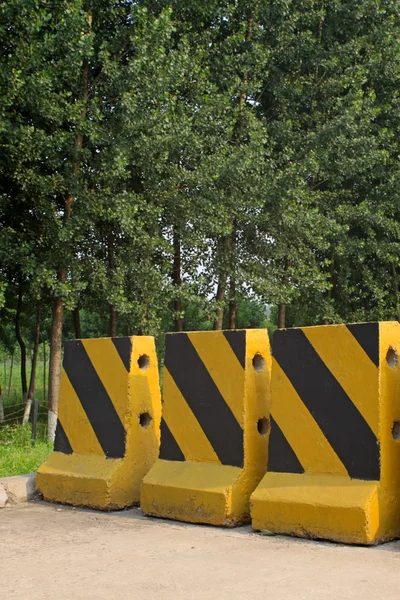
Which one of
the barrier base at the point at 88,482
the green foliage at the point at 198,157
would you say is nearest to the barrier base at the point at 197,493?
the barrier base at the point at 88,482

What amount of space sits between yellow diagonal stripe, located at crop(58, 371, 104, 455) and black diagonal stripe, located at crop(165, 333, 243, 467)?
809 mm

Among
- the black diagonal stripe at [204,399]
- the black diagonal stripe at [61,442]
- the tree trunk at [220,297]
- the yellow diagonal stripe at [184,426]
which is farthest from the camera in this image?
the tree trunk at [220,297]

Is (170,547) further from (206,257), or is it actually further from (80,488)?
(206,257)

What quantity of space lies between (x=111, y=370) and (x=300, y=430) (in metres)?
1.56

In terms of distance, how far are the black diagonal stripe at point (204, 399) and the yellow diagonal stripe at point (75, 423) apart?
81 centimetres

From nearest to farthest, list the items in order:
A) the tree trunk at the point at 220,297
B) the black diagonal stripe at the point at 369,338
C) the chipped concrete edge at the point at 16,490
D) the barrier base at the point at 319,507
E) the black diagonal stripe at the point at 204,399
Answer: the barrier base at the point at 319,507 < the black diagonal stripe at the point at 369,338 < the black diagonal stripe at the point at 204,399 < the chipped concrete edge at the point at 16,490 < the tree trunk at the point at 220,297

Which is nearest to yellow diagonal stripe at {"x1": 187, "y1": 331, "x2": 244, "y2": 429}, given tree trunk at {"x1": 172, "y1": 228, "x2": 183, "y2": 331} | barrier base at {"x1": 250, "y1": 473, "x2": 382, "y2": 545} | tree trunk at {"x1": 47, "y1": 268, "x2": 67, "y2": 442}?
barrier base at {"x1": 250, "y1": 473, "x2": 382, "y2": 545}

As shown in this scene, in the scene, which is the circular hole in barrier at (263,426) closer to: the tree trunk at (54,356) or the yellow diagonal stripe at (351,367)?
the yellow diagonal stripe at (351,367)

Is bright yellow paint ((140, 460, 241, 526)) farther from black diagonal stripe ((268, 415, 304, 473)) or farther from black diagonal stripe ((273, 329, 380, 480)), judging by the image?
black diagonal stripe ((273, 329, 380, 480))

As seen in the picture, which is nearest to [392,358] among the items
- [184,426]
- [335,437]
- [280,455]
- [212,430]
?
[335,437]

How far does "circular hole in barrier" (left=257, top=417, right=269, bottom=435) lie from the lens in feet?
17.1

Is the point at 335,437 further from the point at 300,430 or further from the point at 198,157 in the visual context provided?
the point at 198,157

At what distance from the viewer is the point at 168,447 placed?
17.6ft

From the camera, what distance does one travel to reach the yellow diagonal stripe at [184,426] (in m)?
5.19
